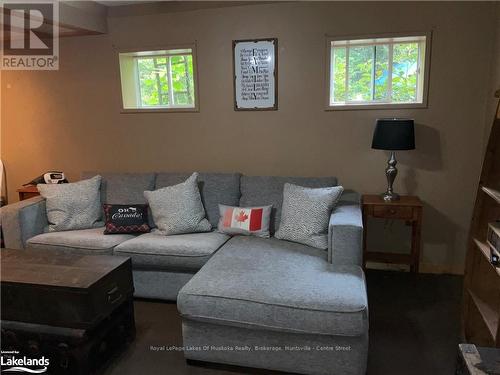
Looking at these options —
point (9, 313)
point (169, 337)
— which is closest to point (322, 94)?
point (169, 337)

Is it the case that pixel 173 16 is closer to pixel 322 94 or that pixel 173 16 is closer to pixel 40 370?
pixel 322 94

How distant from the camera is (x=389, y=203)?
2.86 m

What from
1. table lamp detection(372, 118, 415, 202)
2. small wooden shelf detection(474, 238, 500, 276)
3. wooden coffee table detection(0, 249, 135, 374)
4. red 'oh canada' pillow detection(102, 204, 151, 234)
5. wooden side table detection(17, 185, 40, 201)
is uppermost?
table lamp detection(372, 118, 415, 202)

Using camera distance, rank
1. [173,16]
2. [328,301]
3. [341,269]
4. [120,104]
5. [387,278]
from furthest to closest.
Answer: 1. [120,104]
2. [173,16]
3. [387,278]
4. [341,269]
5. [328,301]

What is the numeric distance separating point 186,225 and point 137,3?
2.08m

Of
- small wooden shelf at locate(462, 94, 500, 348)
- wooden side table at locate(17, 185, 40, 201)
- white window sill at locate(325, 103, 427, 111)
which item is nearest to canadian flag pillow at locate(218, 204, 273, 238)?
white window sill at locate(325, 103, 427, 111)

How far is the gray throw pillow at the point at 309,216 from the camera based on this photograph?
8.46ft

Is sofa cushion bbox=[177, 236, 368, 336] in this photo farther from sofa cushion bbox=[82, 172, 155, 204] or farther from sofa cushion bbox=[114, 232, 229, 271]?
sofa cushion bbox=[82, 172, 155, 204]

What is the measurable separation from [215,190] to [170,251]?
71 cm

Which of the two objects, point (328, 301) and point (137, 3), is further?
point (137, 3)

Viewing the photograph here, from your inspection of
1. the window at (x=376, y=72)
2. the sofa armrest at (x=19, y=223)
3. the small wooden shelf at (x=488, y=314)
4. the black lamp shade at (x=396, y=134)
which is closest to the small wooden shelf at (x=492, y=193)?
the small wooden shelf at (x=488, y=314)

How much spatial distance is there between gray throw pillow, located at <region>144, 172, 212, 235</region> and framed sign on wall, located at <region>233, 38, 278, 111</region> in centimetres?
90

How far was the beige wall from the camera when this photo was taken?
→ 2900 mm

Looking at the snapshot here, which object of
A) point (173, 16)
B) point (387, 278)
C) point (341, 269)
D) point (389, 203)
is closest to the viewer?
point (341, 269)
